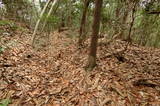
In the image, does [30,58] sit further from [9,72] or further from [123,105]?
[123,105]

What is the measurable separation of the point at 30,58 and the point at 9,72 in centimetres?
193

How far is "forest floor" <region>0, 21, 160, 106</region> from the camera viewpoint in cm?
417

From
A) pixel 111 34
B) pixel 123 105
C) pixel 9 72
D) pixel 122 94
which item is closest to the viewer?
pixel 123 105

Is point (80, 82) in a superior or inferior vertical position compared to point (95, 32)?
inferior

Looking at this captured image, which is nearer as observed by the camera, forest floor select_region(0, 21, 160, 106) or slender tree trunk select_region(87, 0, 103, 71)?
forest floor select_region(0, 21, 160, 106)

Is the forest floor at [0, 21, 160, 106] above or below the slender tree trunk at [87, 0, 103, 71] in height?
below

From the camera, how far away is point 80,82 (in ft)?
16.2

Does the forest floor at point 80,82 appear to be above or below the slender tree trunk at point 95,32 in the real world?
below

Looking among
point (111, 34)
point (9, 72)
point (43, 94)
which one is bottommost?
point (43, 94)

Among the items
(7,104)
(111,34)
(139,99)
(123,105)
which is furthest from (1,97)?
(111,34)

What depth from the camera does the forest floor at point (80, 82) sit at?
4.17 m

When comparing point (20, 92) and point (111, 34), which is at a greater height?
point (111, 34)

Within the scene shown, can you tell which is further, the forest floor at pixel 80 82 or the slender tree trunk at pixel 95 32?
the slender tree trunk at pixel 95 32

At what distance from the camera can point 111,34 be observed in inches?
376
